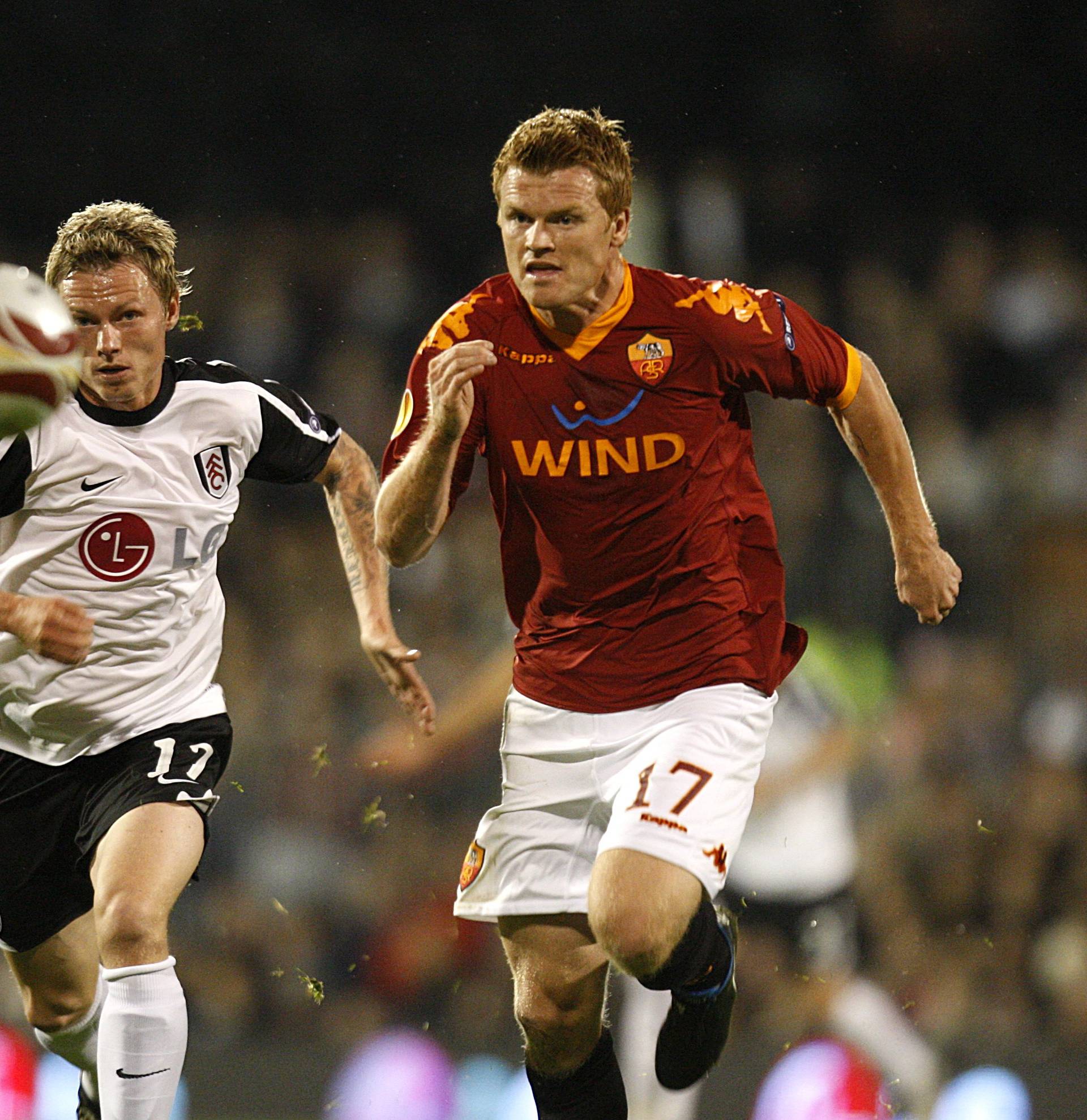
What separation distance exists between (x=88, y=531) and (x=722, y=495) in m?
1.45

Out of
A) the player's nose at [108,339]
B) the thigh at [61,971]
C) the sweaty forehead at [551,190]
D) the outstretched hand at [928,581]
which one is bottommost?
the thigh at [61,971]

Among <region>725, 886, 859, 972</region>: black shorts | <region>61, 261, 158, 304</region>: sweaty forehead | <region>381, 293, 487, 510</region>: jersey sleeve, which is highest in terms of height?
<region>61, 261, 158, 304</region>: sweaty forehead

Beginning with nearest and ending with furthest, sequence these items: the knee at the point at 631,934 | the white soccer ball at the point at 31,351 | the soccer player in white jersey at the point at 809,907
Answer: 1. the white soccer ball at the point at 31,351
2. the knee at the point at 631,934
3. the soccer player in white jersey at the point at 809,907

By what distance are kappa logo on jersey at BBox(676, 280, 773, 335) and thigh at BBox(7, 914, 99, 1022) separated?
2.11 m

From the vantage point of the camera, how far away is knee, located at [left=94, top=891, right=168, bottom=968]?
3.44 meters

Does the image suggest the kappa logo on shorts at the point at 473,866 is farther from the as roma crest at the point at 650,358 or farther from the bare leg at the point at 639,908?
the as roma crest at the point at 650,358

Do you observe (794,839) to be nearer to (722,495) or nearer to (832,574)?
(832,574)

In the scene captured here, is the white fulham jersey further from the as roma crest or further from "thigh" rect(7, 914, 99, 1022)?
the as roma crest

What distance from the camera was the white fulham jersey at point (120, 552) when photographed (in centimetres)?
378

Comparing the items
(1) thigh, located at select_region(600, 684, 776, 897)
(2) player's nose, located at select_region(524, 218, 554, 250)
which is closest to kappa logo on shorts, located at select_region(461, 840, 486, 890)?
(1) thigh, located at select_region(600, 684, 776, 897)

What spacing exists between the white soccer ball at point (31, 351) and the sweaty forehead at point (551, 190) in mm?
1000

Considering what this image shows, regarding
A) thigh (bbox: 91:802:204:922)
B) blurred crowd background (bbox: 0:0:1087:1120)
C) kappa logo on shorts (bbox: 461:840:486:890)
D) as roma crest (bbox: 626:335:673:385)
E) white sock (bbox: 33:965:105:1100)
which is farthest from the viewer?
blurred crowd background (bbox: 0:0:1087:1120)

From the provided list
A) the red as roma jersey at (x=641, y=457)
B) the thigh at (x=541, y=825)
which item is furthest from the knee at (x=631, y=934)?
the red as roma jersey at (x=641, y=457)

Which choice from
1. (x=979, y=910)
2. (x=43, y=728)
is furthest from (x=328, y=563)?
(x=43, y=728)
